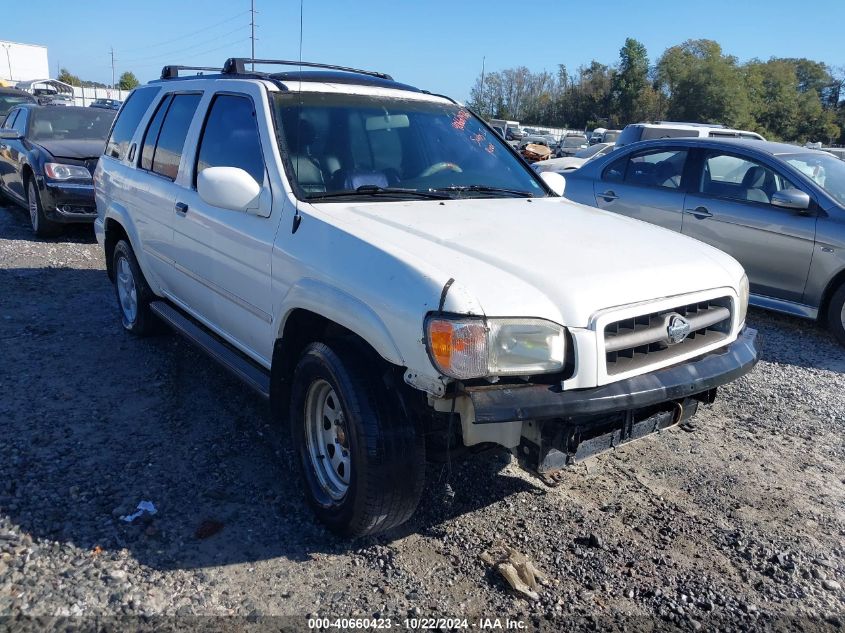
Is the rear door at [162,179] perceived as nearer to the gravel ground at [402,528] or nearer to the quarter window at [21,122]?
the gravel ground at [402,528]

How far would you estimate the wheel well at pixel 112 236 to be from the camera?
5.68 m

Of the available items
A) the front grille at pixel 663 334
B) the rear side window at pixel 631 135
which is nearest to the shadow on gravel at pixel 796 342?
the front grille at pixel 663 334

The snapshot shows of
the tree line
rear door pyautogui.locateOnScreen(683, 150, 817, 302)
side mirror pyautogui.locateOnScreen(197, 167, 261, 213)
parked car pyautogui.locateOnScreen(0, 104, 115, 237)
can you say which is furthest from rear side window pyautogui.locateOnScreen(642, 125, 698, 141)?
the tree line

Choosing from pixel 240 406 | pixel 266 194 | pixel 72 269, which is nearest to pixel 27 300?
pixel 72 269

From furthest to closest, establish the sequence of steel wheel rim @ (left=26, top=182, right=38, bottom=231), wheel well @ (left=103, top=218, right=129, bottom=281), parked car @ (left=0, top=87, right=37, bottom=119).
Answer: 1. parked car @ (left=0, top=87, right=37, bottom=119)
2. steel wheel rim @ (left=26, top=182, right=38, bottom=231)
3. wheel well @ (left=103, top=218, right=129, bottom=281)

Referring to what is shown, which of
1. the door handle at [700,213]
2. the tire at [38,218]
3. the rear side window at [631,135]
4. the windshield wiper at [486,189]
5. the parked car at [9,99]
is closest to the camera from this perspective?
the windshield wiper at [486,189]

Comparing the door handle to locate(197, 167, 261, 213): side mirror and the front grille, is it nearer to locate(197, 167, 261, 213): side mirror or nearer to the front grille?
the front grille

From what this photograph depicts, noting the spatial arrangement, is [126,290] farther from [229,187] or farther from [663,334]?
[663,334]

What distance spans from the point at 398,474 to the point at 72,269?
6508 mm

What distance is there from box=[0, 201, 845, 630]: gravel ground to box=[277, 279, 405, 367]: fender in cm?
72

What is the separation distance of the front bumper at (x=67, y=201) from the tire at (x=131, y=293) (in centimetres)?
385

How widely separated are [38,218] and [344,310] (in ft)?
26.7

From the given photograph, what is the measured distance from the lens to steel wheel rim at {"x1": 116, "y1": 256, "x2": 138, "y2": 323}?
5570 millimetres

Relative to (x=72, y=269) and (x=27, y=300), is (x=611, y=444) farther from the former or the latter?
(x=72, y=269)
